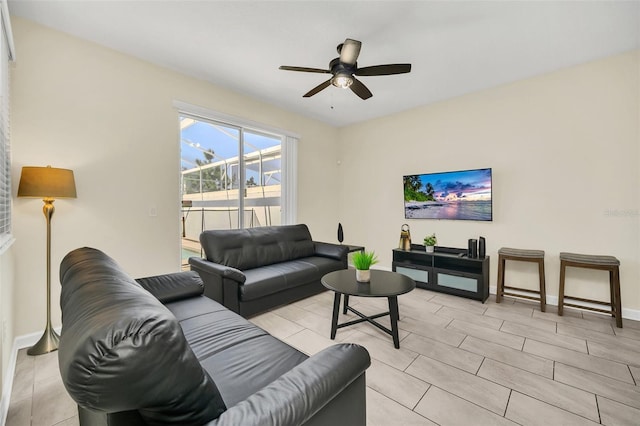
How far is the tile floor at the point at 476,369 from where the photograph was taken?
158cm

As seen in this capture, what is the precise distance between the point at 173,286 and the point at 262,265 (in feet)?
4.49

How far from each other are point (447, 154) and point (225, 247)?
342 centimetres

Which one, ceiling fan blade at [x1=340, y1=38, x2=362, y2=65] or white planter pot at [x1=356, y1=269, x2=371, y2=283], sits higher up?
ceiling fan blade at [x1=340, y1=38, x2=362, y2=65]

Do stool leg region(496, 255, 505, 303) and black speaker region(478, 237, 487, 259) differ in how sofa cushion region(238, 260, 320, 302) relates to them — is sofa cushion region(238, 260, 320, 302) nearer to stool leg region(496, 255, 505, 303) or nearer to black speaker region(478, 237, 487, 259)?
black speaker region(478, 237, 487, 259)

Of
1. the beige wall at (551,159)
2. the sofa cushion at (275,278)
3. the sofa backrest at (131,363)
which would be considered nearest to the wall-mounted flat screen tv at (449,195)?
the beige wall at (551,159)

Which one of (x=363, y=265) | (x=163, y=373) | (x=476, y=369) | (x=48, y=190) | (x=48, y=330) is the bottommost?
(x=476, y=369)

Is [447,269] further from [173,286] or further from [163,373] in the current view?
[163,373]

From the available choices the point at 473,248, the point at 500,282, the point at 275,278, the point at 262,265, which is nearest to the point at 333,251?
the point at 262,265

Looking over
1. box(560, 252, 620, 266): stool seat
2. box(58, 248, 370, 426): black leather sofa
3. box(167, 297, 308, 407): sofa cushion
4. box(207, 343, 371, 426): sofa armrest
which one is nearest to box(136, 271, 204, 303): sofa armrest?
box(167, 297, 308, 407): sofa cushion

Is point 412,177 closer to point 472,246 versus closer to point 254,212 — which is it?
point 472,246

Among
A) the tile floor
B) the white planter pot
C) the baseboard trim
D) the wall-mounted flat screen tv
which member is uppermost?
the wall-mounted flat screen tv

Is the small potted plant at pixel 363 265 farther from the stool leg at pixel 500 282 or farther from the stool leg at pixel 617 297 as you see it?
the stool leg at pixel 617 297

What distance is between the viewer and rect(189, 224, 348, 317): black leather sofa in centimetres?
268

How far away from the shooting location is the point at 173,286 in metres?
2.14
